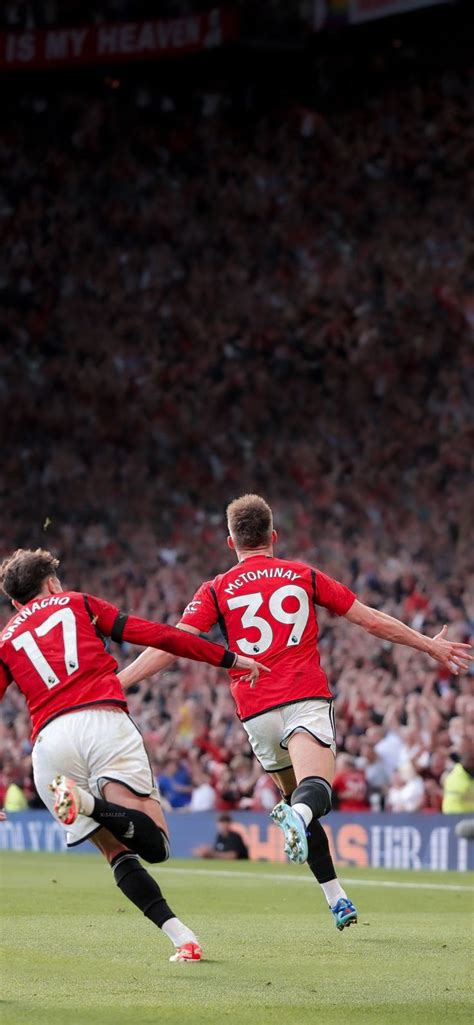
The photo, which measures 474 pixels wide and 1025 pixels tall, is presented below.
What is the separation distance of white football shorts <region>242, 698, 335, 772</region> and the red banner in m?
22.3

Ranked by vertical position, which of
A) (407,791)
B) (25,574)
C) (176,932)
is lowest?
(407,791)

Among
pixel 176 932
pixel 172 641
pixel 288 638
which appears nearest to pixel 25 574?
pixel 172 641

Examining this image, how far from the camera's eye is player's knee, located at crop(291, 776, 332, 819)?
801cm

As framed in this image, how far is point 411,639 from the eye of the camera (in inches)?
324

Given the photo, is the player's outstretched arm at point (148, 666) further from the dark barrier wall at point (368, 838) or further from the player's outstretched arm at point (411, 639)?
the dark barrier wall at point (368, 838)

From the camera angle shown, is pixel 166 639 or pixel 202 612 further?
pixel 202 612

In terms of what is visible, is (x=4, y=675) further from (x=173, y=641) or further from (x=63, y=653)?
(x=173, y=641)

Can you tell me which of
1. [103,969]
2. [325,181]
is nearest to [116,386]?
[325,181]

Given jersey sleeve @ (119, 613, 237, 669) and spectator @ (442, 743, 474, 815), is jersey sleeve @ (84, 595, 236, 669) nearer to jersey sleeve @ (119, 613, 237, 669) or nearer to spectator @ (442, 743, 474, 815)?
jersey sleeve @ (119, 613, 237, 669)

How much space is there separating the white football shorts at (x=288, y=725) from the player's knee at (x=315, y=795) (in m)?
0.26

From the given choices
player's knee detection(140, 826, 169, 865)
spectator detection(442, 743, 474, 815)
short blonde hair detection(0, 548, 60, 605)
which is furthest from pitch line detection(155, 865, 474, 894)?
Result: short blonde hair detection(0, 548, 60, 605)

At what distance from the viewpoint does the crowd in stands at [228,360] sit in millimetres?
23125

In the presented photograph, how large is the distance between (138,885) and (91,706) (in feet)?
3.05

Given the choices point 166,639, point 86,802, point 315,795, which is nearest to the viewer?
point 86,802
